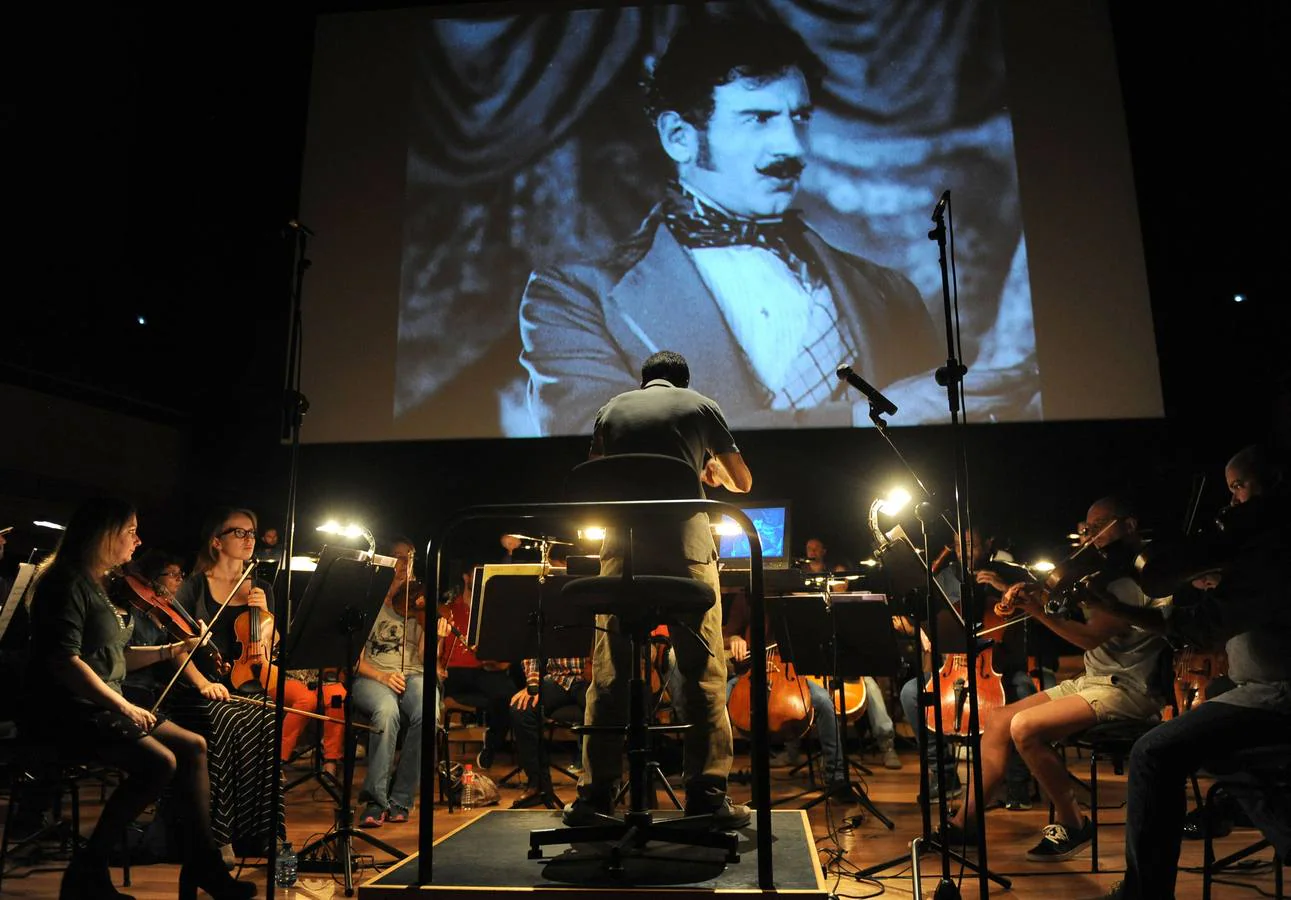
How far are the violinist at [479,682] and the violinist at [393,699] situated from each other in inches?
12.6

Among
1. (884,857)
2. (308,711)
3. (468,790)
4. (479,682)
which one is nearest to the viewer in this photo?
(884,857)

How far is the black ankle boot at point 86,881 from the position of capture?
3.08m

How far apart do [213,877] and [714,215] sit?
4.94 m

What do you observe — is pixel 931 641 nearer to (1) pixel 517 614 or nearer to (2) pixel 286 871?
(1) pixel 517 614

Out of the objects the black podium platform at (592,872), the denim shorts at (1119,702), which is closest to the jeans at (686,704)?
the black podium platform at (592,872)

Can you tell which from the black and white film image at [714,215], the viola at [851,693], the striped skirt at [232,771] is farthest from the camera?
the black and white film image at [714,215]

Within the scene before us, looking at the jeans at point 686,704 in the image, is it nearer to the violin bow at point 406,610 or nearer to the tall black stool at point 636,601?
the tall black stool at point 636,601

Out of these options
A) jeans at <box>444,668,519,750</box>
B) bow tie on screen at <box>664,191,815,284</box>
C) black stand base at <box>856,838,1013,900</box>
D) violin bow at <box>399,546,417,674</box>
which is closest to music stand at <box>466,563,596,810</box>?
violin bow at <box>399,546,417,674</box>

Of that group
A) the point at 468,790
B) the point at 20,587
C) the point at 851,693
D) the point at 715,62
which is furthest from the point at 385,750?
the point at 715,62

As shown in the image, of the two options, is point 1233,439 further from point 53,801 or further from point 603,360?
point 53,801

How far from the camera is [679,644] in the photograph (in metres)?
3.17

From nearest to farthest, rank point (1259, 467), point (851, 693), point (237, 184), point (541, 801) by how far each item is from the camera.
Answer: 1. point (1259, 467)
2. point (541, 801)
3. point (851, 693)
4. point (237, 184)

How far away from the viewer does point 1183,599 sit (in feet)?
10.8

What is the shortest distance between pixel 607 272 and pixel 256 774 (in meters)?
3.94
